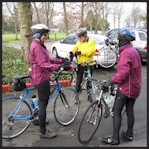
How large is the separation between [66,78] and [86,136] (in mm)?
3560

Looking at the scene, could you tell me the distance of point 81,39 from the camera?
543cm

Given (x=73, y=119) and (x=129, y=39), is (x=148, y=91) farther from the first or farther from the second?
(x=129, y=39)

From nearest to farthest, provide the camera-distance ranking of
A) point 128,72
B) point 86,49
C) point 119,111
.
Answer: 1. point 128,72
2. point 119,111
3. point 86,49

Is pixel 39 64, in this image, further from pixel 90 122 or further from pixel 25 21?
pixel 25 21

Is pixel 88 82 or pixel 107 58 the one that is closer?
pixel 88 82

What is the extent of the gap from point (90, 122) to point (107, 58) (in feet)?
18.5

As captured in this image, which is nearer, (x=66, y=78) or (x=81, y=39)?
(x=81, y=39)

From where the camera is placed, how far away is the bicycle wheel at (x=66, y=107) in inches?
183

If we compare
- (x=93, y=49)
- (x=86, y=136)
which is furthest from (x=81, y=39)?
(x=86, y=136)

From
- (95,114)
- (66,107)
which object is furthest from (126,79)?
(66,107)

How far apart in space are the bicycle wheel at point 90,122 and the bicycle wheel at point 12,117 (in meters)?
0.94

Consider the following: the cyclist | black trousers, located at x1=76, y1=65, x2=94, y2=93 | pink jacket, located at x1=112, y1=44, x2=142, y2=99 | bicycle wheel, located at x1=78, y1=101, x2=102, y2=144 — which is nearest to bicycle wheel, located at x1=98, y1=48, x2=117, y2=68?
black trousers, located at x1=76, y1=65, x2=94, y2=93

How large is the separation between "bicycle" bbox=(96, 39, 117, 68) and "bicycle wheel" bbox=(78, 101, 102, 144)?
17.8 ft

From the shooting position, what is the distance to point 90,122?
14.0ft
